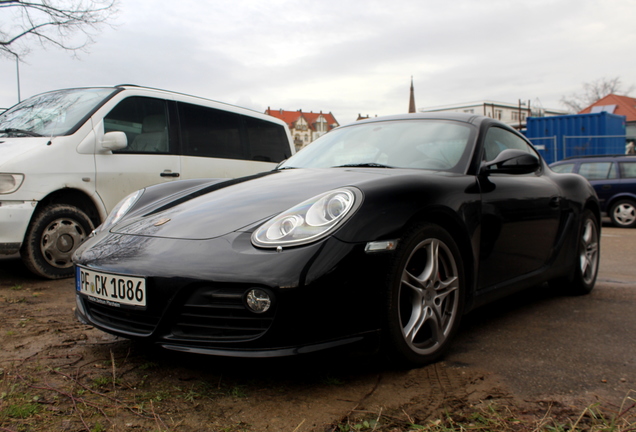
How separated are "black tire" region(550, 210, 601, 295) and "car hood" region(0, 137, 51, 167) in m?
4.18

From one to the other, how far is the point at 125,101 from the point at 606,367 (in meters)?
4.51

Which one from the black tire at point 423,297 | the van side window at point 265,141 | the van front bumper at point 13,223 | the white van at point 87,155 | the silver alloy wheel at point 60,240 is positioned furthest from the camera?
the van side window at point 265,141

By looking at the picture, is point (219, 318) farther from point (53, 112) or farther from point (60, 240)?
point (53, 112)

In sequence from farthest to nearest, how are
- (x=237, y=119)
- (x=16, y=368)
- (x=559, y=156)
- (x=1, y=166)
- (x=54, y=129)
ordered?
(x=559, y=156)
(x=237, y=119)
(x=54, y=129)
(x=1, y=166)
(x=16, y=368)

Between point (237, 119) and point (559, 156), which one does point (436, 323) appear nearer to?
point (237, 119)

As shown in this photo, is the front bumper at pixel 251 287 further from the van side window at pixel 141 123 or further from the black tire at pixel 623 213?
the black tire at pixel 623 213

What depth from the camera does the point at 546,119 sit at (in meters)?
19.1

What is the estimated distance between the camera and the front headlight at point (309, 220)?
2191mm

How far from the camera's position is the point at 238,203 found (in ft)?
8.61

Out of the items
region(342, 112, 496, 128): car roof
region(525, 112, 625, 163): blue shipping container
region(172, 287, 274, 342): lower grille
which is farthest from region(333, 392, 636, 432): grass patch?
region(525, 112, 625, 163): blue shipping container

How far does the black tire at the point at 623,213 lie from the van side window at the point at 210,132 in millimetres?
7813

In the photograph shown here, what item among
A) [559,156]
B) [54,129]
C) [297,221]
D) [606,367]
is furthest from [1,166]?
[559,156]

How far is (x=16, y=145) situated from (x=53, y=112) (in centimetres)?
63

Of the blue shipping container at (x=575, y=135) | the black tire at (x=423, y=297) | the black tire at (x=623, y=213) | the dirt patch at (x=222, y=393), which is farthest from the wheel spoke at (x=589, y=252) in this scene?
the blue shipping container at (x=575, y=135)
